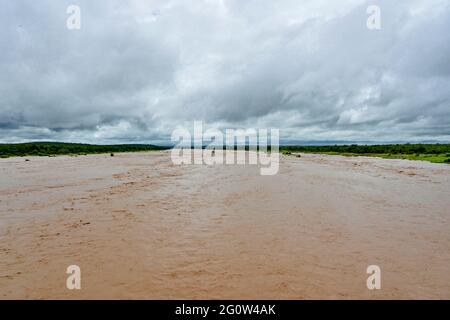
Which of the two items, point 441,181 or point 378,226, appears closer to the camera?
point 378,226

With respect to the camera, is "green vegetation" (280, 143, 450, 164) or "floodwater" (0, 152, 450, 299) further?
"green vegetation" (280, 143, 450, 164)

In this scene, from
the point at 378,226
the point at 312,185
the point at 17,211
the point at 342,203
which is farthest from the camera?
the point at 312,185

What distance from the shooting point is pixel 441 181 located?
Result: 853 inches

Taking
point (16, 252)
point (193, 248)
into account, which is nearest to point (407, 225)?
point (193, 248)

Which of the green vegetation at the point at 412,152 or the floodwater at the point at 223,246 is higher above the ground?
the green vegetation at the point at 412,152

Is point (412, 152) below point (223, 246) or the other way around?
the other way around

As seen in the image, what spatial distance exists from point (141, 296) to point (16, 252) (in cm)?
440

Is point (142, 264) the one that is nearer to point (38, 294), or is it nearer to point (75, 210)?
point (38, 294)

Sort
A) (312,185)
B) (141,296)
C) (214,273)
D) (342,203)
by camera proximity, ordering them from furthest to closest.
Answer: (312,185), (342,203), (214,273), (141,296)

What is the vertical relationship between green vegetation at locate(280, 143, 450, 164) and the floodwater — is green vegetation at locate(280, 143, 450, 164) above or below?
above

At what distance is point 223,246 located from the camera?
8164 mm

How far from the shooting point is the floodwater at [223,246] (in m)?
5.81

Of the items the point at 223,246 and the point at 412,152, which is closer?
the point at 223,246

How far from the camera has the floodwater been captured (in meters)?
5.81
